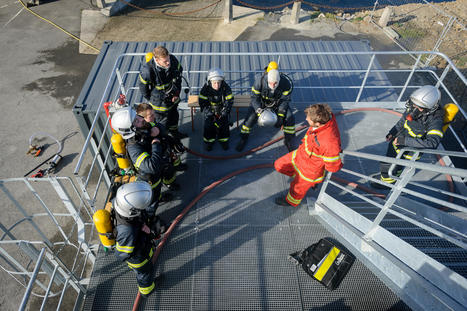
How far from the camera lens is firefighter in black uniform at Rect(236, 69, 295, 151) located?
5.78 metres

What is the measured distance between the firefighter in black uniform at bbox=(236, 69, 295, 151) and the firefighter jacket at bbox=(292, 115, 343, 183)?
1.41 meters

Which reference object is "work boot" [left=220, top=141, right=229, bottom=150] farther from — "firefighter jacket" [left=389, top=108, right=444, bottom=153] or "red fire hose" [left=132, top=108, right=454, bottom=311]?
"firefighter jacket" [left=389, top=108, right=444, bottom=153]

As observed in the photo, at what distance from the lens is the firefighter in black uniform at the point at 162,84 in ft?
18.3

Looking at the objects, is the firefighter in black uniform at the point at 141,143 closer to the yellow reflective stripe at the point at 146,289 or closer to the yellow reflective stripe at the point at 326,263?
the yellow reflective stripe at the point at 146,289

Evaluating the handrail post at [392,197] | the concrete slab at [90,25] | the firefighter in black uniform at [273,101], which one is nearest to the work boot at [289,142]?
the firefighter in black uniform at [273,101]

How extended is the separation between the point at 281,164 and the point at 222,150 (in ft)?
5.39

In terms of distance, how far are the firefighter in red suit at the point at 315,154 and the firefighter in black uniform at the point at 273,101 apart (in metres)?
1.24

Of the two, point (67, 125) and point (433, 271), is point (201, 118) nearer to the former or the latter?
point (433, 271)

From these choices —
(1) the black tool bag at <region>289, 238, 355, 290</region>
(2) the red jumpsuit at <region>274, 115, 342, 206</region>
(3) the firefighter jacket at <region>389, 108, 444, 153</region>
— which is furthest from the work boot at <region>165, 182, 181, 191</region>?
(3) the firefighter jacket at <region>389, 108, 444, 153</region>

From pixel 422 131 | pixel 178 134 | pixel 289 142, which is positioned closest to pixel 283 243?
pixel 289 142

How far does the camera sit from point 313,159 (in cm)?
458

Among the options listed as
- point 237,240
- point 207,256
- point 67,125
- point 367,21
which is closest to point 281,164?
point 237,240

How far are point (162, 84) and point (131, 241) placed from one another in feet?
10.6

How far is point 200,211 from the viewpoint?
5.28 meters
